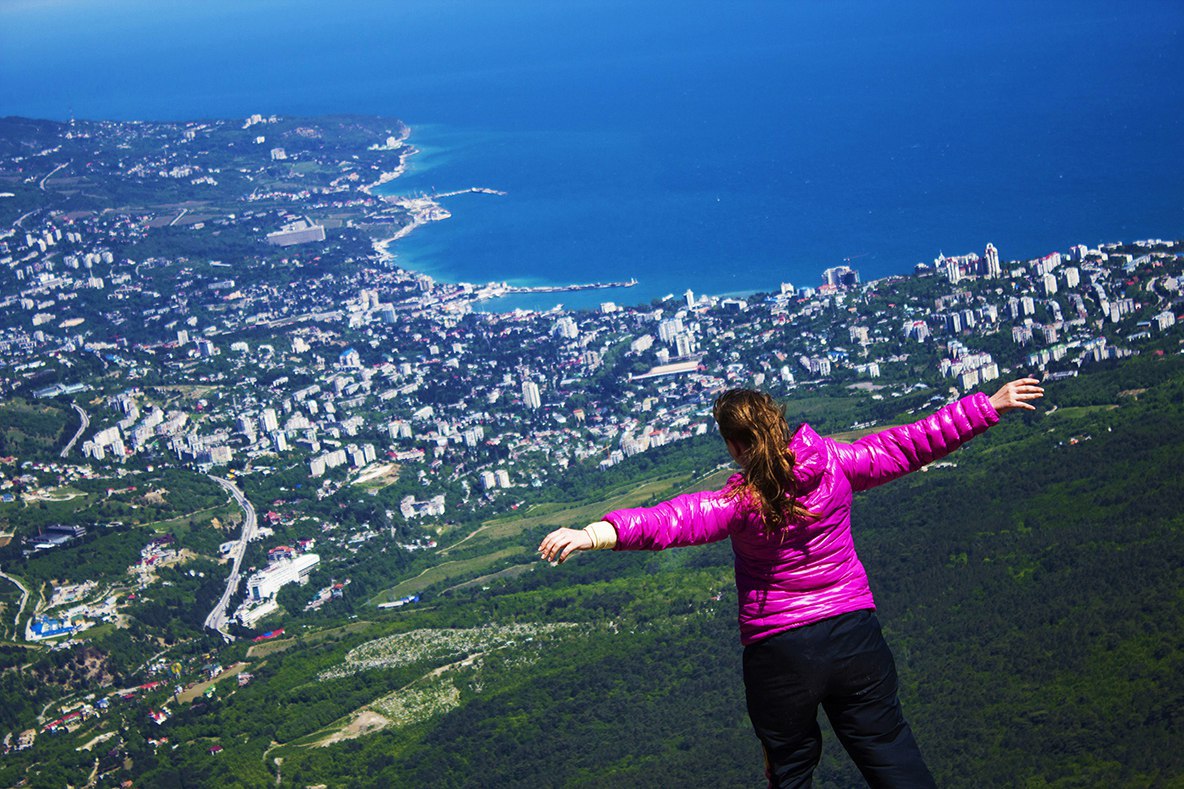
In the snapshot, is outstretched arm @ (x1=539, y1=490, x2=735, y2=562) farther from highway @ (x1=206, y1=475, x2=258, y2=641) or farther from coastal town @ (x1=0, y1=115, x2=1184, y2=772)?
highway @ (x1=206, y1=475, x2=258, y2=641)

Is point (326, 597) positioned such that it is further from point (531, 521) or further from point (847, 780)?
point (847, 780)

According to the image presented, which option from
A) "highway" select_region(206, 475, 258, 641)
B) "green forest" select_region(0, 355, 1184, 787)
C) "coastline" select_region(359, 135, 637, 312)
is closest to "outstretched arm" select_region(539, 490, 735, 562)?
"green forest" select_region(0, 355, 1184, 787)

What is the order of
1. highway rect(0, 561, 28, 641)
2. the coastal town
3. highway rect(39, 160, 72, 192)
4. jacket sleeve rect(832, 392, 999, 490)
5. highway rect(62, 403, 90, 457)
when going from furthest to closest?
1. highway rect(39, 160, 72, 192)
2. highway rect(62, 403, 90, 457)
3. the coastal town
4. highway rect(0, 561, 28, 641)
5. jacket sleeve rect(832, 392, 999, 490)

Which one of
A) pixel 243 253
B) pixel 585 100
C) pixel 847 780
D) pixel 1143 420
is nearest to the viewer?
pixel 847 780

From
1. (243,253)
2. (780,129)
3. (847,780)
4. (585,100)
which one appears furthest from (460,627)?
(585,100)

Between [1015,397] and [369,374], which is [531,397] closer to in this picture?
[369,374]

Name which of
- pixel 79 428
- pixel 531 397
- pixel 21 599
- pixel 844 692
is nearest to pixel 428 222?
pixel 531 397
